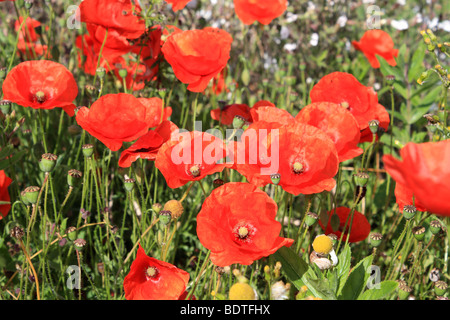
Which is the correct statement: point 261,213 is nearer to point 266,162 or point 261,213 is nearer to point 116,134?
point 266,162

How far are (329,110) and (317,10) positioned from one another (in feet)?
6.37

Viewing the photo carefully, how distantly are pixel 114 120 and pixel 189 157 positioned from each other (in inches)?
7.9

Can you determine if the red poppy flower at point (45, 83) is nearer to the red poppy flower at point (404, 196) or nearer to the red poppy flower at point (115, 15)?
the red poppy flower at point (115, 15)

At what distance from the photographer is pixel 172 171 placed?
48.6 inches

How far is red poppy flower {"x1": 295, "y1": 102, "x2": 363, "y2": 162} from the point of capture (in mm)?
1315

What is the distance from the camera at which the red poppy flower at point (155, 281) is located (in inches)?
47.8

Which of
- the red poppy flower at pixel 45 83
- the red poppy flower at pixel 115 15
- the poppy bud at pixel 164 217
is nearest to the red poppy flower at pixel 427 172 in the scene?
the poppy bud at pixel 164 217

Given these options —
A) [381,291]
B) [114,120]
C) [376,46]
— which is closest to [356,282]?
[381,291]

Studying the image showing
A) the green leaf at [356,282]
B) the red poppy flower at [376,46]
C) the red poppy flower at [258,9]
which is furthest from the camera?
the red poppy flower at [376,46]

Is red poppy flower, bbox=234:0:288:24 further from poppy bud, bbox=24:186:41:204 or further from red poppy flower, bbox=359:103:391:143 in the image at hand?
poppy bud, bbox=24:186:41:204

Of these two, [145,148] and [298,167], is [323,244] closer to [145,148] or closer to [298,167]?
[298,167]

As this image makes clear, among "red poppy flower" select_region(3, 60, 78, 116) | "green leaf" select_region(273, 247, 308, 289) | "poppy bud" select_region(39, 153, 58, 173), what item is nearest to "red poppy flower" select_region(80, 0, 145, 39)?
"red poppy flower" select_region(3, 60, 78, 116)

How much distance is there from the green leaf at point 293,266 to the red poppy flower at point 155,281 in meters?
0.23

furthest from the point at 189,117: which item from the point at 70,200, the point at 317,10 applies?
the point at 317,10
